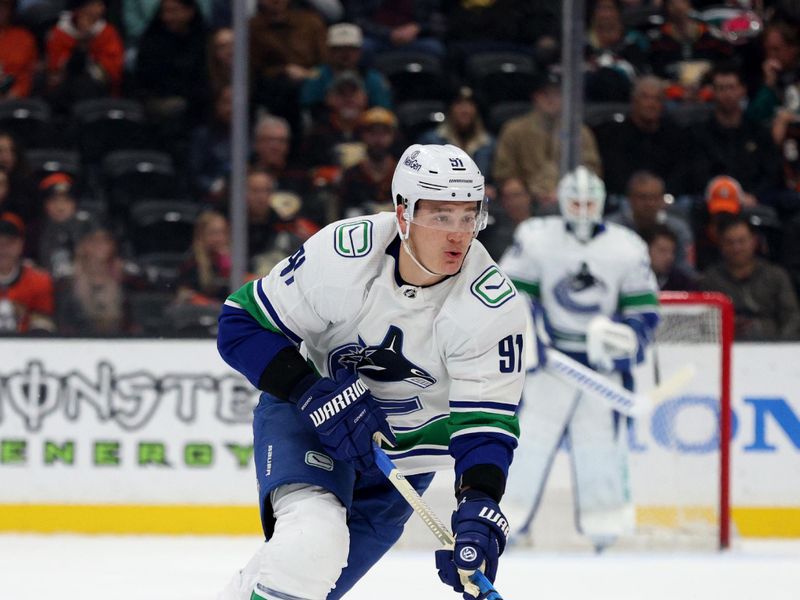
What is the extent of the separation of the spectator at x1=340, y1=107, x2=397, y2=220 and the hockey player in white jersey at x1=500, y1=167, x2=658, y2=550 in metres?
0.73

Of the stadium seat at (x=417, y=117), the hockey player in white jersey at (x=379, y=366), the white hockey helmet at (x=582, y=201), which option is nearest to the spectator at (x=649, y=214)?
the white hockey helmet at (x=582, y=201)

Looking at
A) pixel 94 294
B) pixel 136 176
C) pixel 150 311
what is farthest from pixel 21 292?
pixel 136 176

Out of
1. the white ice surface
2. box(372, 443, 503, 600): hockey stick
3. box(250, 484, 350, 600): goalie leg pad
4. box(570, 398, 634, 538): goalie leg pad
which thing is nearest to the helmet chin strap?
box(372, 443, 503, 600): hockey stick

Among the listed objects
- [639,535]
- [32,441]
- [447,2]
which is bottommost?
[639,535]

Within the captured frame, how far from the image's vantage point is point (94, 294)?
18.6 feet

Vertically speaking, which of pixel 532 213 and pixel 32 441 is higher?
pixel 532 213

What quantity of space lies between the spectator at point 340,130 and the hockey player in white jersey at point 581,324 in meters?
1.02

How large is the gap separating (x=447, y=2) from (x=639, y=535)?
2.76 meters

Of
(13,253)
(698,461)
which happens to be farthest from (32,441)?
(698,461)

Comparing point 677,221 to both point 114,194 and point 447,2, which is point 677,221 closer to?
point 447,2

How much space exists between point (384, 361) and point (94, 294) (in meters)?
3.00

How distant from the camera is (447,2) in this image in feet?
22.3

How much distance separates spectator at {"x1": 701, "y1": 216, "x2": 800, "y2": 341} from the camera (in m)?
5.74

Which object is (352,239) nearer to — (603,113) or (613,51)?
(603,113)
